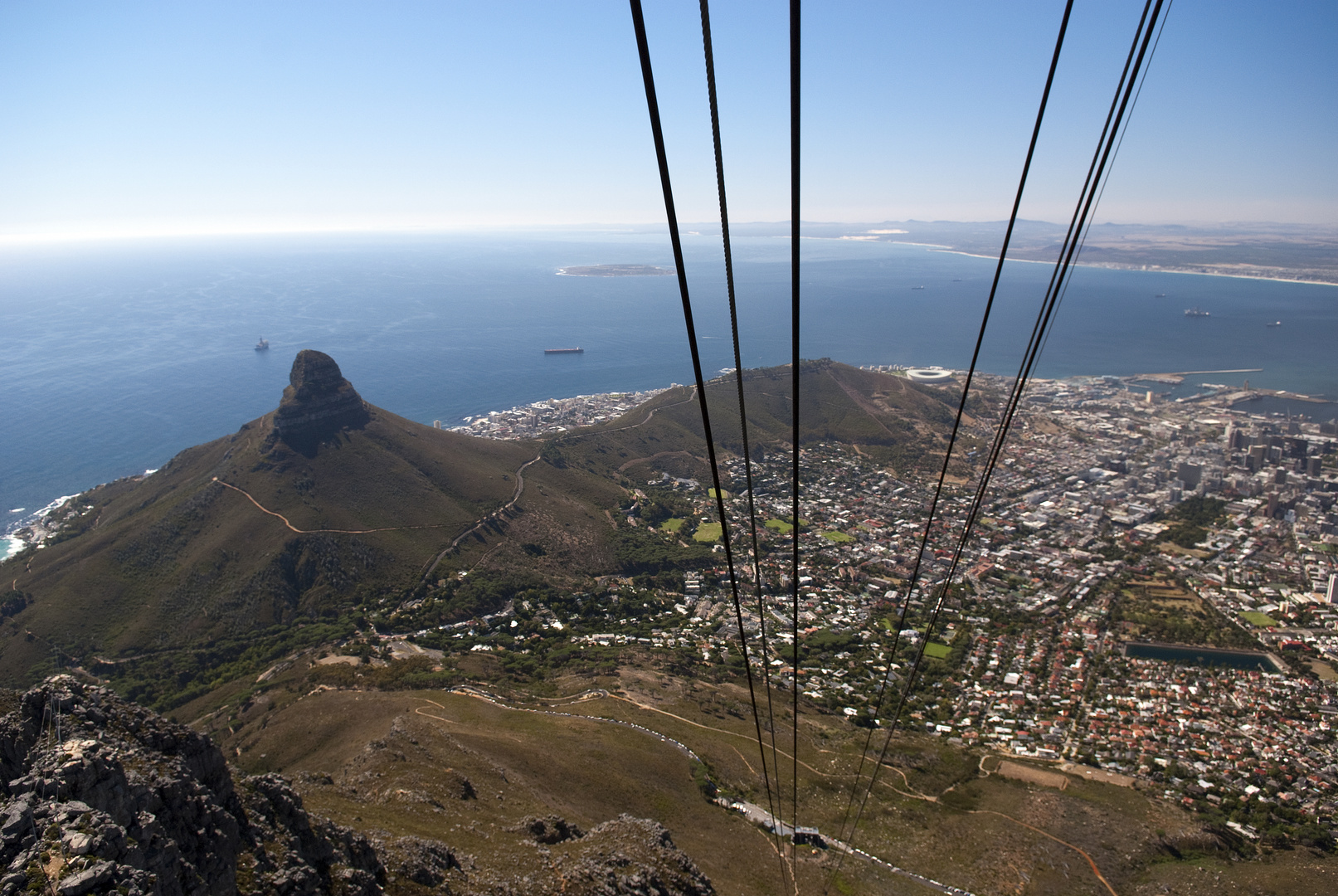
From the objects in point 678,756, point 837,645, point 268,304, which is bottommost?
point 837,645

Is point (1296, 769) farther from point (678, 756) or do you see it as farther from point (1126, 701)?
point (678, 756)

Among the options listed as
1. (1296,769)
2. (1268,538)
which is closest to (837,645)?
(1296,769)

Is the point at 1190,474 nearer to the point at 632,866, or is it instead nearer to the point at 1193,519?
the point at 1193,519

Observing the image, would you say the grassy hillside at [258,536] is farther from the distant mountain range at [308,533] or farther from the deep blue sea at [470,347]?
the deep blue sea at [470,347]

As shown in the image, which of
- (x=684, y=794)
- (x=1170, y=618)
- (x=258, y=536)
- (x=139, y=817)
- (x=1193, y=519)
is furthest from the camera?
(x=1193, y=519)

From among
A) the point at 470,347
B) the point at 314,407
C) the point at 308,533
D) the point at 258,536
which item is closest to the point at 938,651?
the point at 308,533

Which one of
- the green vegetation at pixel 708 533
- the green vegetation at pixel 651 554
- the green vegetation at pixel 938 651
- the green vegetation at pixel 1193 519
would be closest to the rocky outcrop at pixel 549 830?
the green vegetation at pixel 938 651
